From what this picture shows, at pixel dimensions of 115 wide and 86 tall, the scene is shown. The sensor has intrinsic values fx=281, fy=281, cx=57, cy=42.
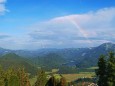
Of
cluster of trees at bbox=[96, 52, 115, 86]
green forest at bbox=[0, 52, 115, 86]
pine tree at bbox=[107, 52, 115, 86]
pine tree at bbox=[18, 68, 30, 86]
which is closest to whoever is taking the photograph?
green forest at bbox=[0, 52, 115, 86]

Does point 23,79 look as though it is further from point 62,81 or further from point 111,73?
point 62,81

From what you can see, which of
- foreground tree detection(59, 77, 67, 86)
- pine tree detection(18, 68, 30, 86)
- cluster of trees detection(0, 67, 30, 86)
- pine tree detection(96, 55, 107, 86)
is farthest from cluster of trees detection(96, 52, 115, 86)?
pine tree detection(18, 68, 30, 86)

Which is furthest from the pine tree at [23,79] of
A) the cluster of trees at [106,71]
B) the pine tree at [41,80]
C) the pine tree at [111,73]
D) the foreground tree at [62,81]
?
the foreground tree at [62,81]

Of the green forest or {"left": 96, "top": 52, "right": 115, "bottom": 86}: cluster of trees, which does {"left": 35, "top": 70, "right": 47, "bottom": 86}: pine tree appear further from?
{"left": 96, "top": 52, "right": 115, "bottom": 86}: cluster of trees

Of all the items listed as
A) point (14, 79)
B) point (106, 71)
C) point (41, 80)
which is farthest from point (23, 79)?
point (106, 71)

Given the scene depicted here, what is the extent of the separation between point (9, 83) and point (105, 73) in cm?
6183

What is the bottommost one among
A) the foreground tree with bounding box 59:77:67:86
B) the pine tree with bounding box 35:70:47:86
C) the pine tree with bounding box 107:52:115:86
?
the pine tree with bounding box 35:70:47:86

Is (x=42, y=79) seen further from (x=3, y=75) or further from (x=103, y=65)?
(x=103, y=65)

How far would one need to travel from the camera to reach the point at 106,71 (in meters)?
69.9

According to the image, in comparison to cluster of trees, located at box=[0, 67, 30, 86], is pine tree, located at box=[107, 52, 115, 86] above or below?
above

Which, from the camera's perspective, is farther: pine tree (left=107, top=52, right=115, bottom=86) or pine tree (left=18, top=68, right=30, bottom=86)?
pine tree (left=18, top=68, right=30, bottom=86)

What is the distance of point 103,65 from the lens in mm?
70812

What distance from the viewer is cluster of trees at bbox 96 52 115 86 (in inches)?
2662

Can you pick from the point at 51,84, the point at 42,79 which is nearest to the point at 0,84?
the point at 42,79
